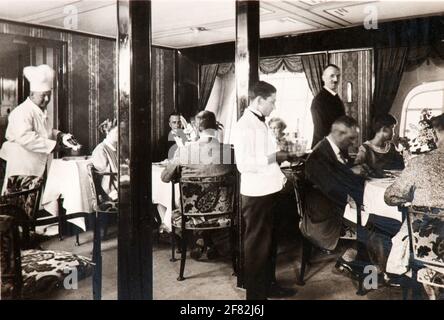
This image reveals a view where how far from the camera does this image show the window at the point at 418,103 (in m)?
4.16

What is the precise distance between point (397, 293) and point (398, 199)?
0.79 metres

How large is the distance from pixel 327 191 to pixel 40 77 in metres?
3.10

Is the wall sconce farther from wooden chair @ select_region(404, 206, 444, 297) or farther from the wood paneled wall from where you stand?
wooden chair @ select_region(404, 206, 444, 297)

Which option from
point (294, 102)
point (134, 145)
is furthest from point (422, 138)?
point (134, 145)

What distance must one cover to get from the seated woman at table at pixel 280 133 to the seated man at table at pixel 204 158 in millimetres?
2224

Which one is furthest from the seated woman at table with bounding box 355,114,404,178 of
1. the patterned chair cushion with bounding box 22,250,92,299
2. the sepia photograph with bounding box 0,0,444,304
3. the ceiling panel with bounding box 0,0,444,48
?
the patterned chair cushion with bounding box 22,250,92,299

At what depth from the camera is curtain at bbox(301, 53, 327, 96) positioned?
16.0ft

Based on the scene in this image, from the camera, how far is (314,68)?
4941 millimetres

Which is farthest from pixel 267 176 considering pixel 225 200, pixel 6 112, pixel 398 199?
pixel 6 112

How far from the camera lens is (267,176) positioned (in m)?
2.43

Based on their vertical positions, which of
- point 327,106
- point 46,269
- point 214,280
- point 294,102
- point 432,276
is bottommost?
point 214,280

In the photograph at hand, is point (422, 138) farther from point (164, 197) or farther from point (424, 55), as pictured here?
point (164, 197)

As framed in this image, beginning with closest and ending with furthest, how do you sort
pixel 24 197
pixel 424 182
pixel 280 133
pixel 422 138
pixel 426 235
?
pixel 24 197 → pixel 426 235 → pixel 424 182 → pixel 422 138 → pixel 280 133
